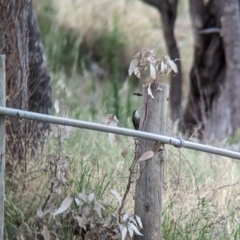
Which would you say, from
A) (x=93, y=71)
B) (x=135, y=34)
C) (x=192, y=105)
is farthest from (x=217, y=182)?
(x=135, y=34)

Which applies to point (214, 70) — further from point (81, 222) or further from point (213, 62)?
point (81, 222)

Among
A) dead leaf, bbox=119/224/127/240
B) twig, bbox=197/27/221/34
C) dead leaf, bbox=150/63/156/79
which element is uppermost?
twig, bbox=197/27/221/34

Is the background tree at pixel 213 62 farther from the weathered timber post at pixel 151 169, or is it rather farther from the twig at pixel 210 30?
the weathered timber post at pixel 151 169

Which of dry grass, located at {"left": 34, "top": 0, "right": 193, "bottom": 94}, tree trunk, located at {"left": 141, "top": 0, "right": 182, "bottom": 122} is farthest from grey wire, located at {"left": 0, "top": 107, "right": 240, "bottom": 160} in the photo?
dry grass, located at {"left": 34, "top": 0, "right": 193, "bottom": 94}

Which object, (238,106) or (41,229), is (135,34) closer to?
(238,106)

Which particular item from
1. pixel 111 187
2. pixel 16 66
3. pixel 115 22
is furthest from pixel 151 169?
pixel 115 22

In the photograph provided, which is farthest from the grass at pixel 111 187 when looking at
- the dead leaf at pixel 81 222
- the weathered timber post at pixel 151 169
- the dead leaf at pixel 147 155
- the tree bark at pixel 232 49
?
the tree bark at pixel 232 49

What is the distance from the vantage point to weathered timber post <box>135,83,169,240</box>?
3396 mm

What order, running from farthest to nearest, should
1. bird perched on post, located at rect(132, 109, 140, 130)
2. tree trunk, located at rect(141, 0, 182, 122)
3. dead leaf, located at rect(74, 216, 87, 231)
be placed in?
tree trunk, located at rect(141, 0, 182, 122), dead leaf, located at rect(74, 216, 87, 231), bird perched on post, located at rect(132, 109, 140, 130)

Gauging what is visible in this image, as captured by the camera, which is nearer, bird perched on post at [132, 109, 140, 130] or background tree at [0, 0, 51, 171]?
bird perched on post at [132, 109, 140, 130]

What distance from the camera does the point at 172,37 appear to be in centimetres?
866

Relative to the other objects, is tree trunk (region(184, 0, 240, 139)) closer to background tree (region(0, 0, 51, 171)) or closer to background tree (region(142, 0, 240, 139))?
background tree (region(142, 0, 240, 139))

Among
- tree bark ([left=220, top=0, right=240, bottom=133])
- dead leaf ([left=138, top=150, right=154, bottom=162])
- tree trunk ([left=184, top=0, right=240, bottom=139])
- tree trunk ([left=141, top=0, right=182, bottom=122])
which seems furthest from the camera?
tree trunk ([left=141, top=0, right=182, bottom=122])

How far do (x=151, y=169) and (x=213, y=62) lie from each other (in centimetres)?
504
